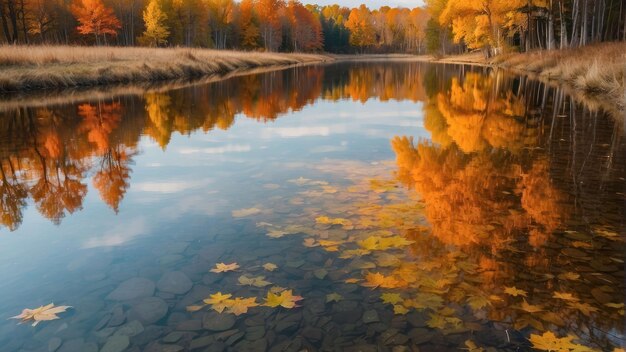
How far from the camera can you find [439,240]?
5.27 metres

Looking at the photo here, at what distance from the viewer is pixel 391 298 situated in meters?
4.08

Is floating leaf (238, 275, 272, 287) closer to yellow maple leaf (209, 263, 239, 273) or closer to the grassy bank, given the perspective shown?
yellow maple leaf (209, 263, 239, 273)

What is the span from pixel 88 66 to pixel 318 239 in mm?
25796

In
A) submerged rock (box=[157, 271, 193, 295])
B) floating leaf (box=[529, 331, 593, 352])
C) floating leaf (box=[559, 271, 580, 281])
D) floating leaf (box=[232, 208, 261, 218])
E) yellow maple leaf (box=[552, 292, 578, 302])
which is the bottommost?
floating leaf (box=[529, 331, 593, 352])

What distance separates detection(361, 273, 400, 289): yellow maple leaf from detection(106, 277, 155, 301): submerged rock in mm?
2040

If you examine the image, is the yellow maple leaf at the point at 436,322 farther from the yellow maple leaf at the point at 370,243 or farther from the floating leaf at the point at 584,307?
the yellow maple leaf at the point at 370,243

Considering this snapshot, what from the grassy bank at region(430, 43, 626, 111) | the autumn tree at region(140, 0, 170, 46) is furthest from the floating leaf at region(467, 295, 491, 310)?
the autumn tree at region(140, 0, 170, 46)

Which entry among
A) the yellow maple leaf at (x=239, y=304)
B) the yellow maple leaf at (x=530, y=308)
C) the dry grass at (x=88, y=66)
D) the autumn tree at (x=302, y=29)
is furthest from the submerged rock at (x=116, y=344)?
the autumn tree at (x=302, y=29)

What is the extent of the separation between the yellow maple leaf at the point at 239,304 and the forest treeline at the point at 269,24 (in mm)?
33761

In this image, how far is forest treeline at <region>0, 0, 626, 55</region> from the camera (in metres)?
42.4

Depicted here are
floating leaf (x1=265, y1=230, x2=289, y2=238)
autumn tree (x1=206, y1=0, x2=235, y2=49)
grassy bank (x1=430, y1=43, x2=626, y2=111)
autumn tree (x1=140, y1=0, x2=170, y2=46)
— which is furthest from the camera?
autumn tree (x1=206, y1=0, x2=235, y2=49)

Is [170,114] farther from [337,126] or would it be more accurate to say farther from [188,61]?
A: [188,61]

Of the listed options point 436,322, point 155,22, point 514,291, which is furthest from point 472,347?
point 155,22

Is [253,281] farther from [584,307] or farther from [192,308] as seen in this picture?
[584,307]
